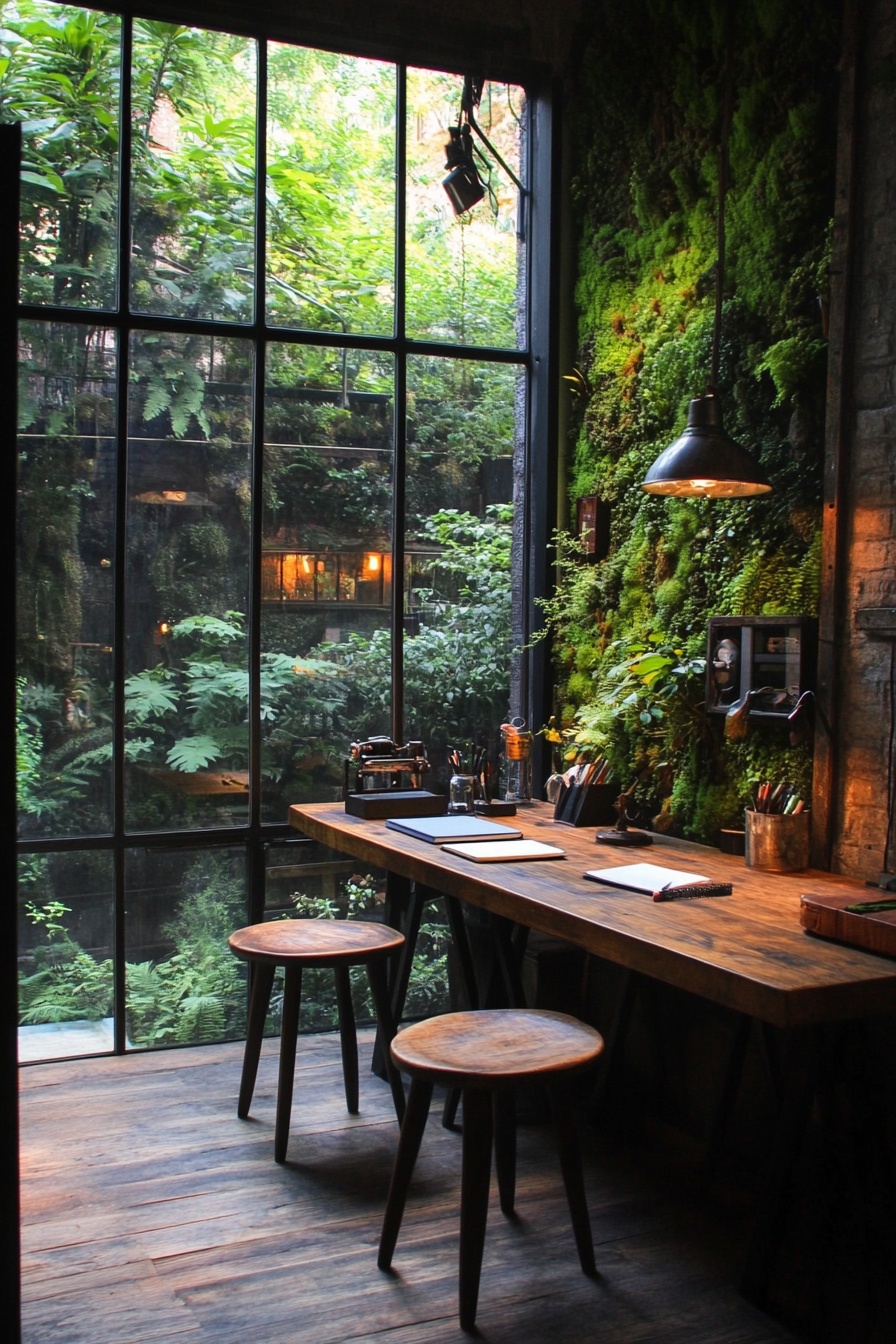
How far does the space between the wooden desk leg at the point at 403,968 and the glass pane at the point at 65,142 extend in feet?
7.82

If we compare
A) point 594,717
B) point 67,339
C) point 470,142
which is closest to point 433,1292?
point 594,717

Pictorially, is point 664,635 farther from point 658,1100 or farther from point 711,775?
point 658,1100

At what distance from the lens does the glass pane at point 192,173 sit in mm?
4219

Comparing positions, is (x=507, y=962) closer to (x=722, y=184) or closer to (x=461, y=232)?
(x=722, y=184)

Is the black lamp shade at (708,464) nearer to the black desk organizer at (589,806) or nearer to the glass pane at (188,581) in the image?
the black desk organizer at (589,806)

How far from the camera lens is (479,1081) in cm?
246

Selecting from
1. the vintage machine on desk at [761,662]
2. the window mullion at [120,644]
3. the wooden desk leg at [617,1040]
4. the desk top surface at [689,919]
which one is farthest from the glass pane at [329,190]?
the wooden desk leg at [617,1040]

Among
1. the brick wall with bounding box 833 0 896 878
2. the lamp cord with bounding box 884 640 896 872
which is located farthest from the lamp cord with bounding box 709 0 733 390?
the lamp cord with bounding box 884 640 896 872

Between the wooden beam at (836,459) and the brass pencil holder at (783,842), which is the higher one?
the wooden beam at (836,459)

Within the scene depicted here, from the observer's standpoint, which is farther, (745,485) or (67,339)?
(67,339)

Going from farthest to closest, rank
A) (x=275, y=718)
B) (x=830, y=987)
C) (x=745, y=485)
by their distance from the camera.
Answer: (x=275, y=718), (x=745, y=485), (x=830, y=987)

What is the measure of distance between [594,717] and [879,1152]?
2017 millimetres

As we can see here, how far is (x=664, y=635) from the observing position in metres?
4.11

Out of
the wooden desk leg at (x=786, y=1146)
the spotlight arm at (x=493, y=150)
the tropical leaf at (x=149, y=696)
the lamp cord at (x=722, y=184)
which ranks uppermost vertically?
the spotlight arm at (x=493, y=150)
